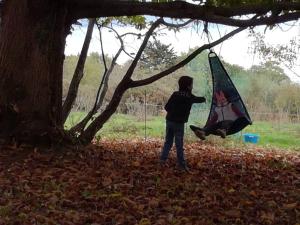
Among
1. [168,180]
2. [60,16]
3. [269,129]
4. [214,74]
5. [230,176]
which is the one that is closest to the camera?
[168,180]

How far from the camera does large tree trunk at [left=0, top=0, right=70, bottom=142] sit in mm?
6641

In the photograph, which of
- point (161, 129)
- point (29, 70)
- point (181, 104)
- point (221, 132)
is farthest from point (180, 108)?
point (161, 129)

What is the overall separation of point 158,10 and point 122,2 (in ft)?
1.87

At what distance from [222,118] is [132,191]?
3021 millimetres

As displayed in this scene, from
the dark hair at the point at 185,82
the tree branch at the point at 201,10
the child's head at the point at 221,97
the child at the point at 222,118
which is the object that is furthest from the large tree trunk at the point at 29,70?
the child's head at the point at 221,97

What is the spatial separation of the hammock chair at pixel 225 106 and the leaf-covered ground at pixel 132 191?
79cm

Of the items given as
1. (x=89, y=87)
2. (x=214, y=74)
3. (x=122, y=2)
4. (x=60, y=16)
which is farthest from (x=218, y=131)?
(x=89, y=87)

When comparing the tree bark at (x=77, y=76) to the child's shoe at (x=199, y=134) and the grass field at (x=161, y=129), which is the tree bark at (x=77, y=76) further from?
the grass field at (x=161, y=129)

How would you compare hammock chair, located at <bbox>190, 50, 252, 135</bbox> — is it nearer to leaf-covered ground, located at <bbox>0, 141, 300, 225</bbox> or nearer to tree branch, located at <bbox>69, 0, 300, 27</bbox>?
leaf-covered ground, located at <bbox>0, 141, 300, 225</bbox>

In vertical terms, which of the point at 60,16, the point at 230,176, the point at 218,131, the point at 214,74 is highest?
the point at 60,16

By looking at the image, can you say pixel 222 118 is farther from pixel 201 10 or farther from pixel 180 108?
pixel 201 10

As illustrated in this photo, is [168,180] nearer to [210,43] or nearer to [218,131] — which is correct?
[218,131]

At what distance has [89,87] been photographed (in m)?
20.5

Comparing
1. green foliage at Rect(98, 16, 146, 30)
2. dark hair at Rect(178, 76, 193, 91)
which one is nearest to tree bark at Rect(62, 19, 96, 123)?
green foliage at Rect(98, 16, 146, 30)
